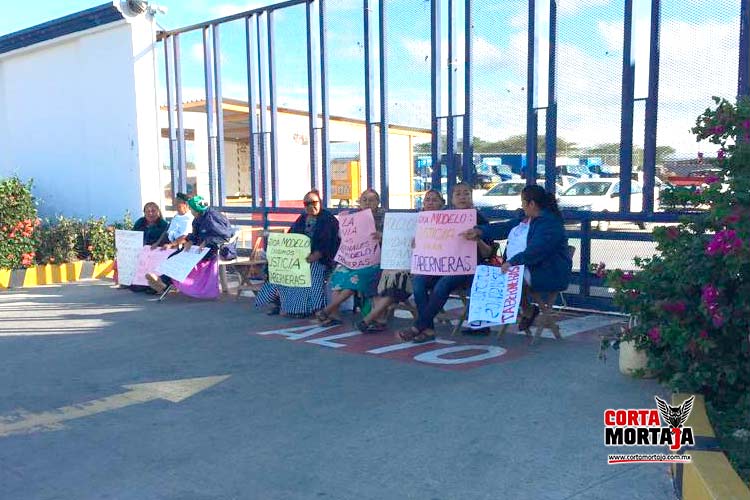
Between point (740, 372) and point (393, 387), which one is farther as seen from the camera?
point (393, 387)

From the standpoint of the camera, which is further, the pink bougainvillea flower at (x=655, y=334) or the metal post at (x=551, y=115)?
the metal post at (x=551, y=115)

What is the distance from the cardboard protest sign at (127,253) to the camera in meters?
10.9

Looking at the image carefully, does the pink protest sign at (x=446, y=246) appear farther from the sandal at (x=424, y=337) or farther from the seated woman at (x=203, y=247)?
the seated woman at (x=203, y=247)

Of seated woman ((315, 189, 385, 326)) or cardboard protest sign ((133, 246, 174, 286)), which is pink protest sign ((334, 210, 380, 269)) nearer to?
seated woman ((315, 189, 385, 326))

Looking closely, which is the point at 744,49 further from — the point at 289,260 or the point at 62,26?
the point at 62,26

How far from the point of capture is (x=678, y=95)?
7543 millimetres

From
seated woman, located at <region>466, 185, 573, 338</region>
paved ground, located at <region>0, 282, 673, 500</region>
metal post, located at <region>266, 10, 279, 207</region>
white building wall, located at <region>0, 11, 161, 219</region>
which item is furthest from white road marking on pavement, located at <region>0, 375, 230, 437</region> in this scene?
white building wall, located at <region>0, 11, 161, 219</region>

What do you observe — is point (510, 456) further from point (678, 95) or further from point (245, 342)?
point (678, 95)

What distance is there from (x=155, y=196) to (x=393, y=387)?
373 inches

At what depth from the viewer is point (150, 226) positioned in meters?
11.0

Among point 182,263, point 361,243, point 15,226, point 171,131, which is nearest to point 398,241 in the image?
point 361,243

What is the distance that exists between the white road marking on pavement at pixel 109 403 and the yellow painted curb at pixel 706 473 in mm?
3537

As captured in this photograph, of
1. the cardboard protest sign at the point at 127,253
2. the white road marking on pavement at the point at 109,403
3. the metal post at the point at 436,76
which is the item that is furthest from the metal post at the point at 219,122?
the white road marking on pavement at the point at 109,403

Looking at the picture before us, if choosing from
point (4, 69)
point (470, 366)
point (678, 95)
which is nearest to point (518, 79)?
point (678, 95)
